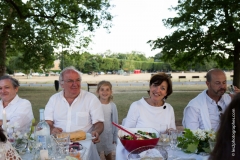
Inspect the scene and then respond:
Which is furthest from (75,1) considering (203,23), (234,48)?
(234,48)

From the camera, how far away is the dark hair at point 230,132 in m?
0.84

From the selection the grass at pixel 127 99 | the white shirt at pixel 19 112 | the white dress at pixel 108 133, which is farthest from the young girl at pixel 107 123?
the grass at pixel 127 99

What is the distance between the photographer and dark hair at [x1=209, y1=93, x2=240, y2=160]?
2.77ft

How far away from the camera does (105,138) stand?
401cm

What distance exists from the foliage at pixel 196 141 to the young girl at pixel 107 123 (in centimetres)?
200

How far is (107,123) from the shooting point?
4.12 metres

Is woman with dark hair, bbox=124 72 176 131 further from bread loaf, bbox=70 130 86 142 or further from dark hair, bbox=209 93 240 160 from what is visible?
dark hair, bbox=209 93 240 160

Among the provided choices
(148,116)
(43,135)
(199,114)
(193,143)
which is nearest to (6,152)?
(43,135)

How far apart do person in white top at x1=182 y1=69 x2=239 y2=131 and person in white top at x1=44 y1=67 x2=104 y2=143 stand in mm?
1168

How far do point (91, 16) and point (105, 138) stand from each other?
9.17 meters

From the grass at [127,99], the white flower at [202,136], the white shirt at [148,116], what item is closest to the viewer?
the white flower at [202,136]

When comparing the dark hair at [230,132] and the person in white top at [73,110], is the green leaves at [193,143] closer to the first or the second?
the dark hair at [230,132]

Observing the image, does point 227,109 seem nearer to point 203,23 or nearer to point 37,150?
point 37,150

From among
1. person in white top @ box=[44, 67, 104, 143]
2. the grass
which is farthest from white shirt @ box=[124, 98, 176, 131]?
the grass
